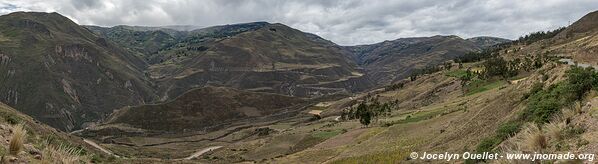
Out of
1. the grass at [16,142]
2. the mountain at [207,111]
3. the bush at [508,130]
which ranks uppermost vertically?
the grass at [16,142]

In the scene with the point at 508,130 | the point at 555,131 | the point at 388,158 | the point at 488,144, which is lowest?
the point at 388,158

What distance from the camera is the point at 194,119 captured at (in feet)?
566

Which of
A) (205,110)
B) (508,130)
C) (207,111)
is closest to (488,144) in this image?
(508,130)

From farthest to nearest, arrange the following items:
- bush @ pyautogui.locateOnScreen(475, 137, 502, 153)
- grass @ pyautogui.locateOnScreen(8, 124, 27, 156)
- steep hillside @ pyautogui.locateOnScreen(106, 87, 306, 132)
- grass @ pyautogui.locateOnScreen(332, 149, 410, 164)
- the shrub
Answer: steep hillside @ pyautogui.locateOnScreen(106, 87, 306, 132) < grass @ pyautogui.locateOnScreen(332, 149, 410, 164) < bush @ pyautogui.locateOnScreen(475, 137, 502, 153) < the shrub < grass @ pyautogui.locateOnScreen(8, 124, 27, 156)

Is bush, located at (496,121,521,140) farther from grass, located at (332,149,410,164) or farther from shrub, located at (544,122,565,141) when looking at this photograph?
grass, located at (332,149,410,164)

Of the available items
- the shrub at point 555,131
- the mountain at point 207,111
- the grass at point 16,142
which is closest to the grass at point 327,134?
the shrub at point 555,131

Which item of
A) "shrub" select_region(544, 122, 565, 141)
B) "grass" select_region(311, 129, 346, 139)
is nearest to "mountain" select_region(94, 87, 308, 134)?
"grass" select_region(311, 129, 346, 139)

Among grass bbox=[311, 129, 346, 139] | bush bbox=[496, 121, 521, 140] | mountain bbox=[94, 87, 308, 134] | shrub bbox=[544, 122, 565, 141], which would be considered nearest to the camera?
shrub bbox=[544, 122, 565, 141]

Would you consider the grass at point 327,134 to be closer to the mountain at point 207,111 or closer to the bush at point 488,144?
the bush at point 488,144

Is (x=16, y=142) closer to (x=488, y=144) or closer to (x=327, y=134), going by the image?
(x=488, y=144)

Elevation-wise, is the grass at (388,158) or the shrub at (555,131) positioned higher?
the shrub at (555,131)

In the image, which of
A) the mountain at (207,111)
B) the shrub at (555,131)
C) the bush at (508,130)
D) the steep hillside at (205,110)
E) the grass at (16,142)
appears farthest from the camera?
the steep hillside at (205,110)

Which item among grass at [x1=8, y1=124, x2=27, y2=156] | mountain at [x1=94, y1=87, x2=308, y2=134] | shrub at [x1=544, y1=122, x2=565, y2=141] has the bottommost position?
mountain at [x1=94, y1=87, x2=308, y2=134]

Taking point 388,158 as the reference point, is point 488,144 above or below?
above
